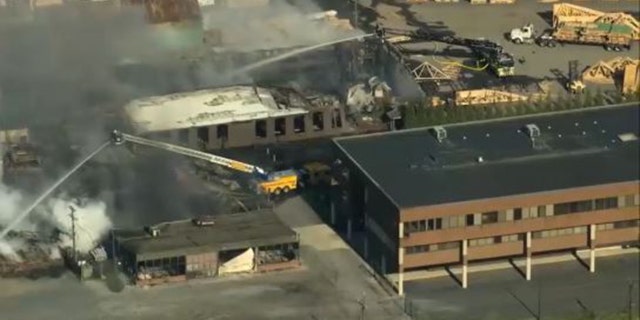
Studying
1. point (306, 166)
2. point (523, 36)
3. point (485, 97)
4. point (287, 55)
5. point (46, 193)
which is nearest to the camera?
point (46, 193)

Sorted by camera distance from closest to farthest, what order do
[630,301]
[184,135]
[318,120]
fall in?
1. [630,301]
2. [184,135]
3. [318,120]

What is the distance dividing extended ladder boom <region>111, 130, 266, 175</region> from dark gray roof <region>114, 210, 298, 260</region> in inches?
60.4

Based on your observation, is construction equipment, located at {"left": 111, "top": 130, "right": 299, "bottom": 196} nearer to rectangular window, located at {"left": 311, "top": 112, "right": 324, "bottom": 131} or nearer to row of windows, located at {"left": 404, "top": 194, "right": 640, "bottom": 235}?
rectangular window, located at {"left": 311, "top": 112, "right": 324, "bottom": 131}

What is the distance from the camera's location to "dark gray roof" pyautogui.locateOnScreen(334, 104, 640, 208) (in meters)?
17.2

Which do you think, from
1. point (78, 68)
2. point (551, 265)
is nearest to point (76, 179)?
point (78, 68)

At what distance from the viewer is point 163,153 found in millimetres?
19969

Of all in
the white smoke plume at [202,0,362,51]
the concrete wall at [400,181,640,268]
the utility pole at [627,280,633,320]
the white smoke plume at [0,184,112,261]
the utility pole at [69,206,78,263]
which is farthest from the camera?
the white smoke plume at [202,0,362,51]

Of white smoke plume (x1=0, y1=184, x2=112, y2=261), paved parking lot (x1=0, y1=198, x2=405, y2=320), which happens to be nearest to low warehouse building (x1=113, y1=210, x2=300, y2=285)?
paved parking lot (x1=0, y1=198, x2=405, y2=320)

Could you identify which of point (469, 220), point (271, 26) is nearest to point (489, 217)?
point (469, 220)

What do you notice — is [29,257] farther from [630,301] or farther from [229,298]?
[630,301]

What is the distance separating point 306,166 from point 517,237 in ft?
11.1

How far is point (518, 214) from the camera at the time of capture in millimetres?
17094

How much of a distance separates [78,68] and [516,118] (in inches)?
216

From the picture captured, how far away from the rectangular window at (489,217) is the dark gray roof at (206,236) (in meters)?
1.74
